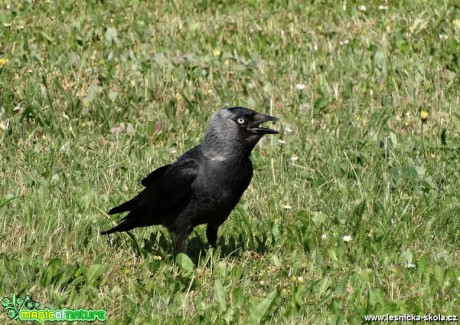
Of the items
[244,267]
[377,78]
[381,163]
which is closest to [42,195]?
[244,267]

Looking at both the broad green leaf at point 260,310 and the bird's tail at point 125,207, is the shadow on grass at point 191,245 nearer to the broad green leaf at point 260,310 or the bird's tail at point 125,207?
the bird's tail at point 125,207

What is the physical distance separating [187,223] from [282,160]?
1.84 m

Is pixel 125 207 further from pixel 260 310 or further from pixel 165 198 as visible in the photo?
pixel 260 310

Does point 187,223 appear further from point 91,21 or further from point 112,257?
point 91,21

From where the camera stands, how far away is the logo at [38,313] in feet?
16.9

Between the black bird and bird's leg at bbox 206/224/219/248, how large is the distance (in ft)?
0.10

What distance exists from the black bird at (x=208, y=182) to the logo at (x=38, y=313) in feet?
3.52

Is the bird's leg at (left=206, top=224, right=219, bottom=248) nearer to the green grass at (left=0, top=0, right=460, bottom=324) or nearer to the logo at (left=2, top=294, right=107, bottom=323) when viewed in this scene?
the green grass at (left=0, top=0, right=460, bottom=324)

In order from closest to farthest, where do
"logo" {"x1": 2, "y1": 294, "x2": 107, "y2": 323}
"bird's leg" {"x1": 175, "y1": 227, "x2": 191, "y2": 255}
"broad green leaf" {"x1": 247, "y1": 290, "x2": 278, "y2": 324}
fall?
"logo" {"x1": 2, "y1": 294, "x2": 107, "y2": 323}
"broad green leaf" {"x1": 247, "y1": 290, "x2": 278, "y2": 324}
"bird's leg" {"x1": 175, "y1": 227, "x2": 191, "y2": 255}

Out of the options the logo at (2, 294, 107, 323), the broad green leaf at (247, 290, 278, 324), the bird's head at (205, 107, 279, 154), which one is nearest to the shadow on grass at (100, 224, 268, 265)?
the bird's head at (205, 107, 279, 154)

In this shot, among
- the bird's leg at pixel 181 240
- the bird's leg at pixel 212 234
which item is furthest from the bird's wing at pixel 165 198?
the bird's leg at pixel 212 234

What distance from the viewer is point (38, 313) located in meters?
5.21

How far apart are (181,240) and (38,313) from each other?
1.36m

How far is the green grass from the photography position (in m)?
5.73
